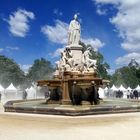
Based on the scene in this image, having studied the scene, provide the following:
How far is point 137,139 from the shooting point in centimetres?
1159

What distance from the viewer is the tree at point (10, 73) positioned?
108469 millimetres

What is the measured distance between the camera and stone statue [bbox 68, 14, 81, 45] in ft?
99.6

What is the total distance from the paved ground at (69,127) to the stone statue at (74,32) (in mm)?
13141

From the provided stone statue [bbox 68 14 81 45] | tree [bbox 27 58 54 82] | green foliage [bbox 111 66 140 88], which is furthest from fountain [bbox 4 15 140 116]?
tree [bbox 27 58 54 82]

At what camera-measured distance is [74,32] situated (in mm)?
30328

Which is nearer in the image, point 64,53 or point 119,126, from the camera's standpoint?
point 119,126

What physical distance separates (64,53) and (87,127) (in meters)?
14.1

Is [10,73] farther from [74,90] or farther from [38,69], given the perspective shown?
[74,90]

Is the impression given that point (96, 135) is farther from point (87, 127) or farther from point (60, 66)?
point (60, 66)

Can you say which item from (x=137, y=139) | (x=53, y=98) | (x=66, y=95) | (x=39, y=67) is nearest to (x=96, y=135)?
(x=137, y=139)

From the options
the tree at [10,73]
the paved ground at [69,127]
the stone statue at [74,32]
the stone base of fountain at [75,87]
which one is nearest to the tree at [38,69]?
the tree at [10,73]

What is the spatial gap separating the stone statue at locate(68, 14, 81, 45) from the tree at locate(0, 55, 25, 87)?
77.6 m

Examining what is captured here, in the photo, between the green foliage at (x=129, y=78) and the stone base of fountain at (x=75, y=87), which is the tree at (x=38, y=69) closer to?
the green foliage at (x=129, y=78)

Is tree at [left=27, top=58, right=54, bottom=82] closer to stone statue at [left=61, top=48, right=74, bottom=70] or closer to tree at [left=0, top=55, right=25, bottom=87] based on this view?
tree at [left=0, top=55, right=25, bottom=87]
